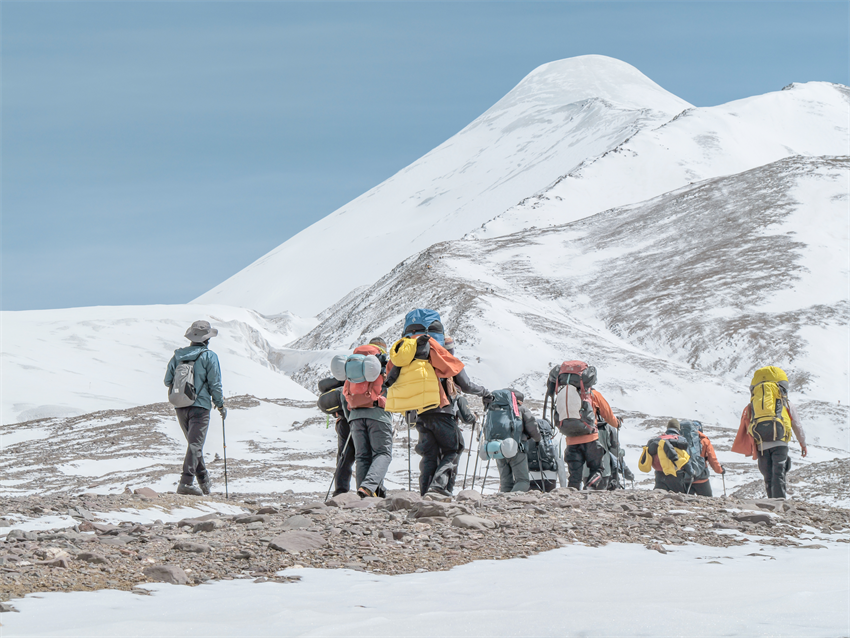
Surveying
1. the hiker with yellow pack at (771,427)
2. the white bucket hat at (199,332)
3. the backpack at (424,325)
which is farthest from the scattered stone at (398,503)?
the hiker with yellow pack at (771,427)

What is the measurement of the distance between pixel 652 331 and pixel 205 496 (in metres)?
42.8

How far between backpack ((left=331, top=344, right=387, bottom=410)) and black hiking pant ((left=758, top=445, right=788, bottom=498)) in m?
5.78

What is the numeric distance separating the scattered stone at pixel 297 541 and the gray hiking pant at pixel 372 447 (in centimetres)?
311

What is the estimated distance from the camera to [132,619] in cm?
390

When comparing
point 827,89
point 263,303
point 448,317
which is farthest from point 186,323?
point 827,89

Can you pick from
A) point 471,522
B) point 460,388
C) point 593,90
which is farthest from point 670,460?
point 593,90

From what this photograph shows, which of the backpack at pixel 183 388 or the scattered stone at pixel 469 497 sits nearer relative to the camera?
the scattered stone at pixel 469 497

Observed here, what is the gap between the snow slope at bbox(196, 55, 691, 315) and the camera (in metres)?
120

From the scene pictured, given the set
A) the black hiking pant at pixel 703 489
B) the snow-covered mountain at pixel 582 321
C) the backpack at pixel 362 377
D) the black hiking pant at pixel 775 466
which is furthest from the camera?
the snow-covered mountain at pixel 582 321

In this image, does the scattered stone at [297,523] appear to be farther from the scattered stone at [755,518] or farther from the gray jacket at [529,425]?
the gray jacket at [529,425]

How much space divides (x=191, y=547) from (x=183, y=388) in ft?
16.5

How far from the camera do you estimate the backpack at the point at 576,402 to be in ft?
34.4

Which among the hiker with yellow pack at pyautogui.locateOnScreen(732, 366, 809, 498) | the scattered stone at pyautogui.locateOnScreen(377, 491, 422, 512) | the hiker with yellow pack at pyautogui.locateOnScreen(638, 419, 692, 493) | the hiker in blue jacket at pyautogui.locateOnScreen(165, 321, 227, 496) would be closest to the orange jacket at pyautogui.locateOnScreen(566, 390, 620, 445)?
the hiker with yellow pack at pyautogui.locateOnScreen(638, 419, 692, 493)

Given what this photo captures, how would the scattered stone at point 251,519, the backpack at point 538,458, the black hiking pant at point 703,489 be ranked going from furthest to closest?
the black hiking pant at point 703,489 → the backpack at point 538,458 → the scattered stone at point 251,519
